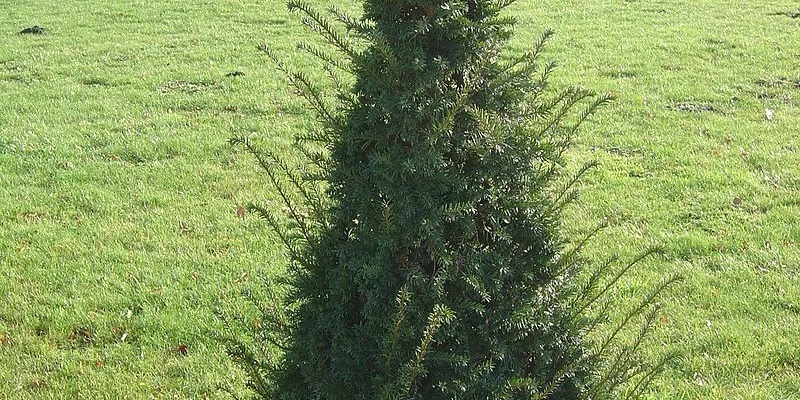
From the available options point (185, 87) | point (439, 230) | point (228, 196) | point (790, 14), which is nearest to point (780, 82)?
point (790, 14)

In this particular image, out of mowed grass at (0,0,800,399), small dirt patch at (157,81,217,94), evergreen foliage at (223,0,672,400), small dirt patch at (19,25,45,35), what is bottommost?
small dirt patch at (19,25,45,35)

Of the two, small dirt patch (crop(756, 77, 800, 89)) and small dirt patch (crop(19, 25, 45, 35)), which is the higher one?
small dirt patch (crop(756, 77, 800, 89))

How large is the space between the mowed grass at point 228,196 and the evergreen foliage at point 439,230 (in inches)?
96.3

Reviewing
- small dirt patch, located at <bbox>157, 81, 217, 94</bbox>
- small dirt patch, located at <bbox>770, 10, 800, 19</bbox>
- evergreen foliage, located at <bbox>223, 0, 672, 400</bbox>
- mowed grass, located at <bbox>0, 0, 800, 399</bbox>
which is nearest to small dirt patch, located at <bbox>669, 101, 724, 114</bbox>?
mowed grass, located at <bbox>0, 0, 800, 399</bbox>

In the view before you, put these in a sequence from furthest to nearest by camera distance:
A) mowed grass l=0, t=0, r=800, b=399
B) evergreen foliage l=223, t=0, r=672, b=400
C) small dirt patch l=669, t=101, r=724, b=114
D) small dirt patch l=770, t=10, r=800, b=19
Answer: small dirt patch l=770, t=10, r=800, b=19
small dirt patch l=669, t=101, r=724, b=114
mowed grass l=0, t=0, r=800, b=399
evergreen foliage l=223, t=0, r=672, b=400

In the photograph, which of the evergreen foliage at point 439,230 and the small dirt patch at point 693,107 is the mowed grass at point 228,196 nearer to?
the small dirt patch at point 693,107

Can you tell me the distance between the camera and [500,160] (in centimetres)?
287

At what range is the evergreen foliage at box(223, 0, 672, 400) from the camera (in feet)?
9.22

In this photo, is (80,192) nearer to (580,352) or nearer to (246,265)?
(246,265)

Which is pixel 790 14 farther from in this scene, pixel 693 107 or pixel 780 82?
pixel 693 107

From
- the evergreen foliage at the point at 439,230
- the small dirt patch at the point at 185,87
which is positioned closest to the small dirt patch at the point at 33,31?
the small dirt patch at the point at 185,87

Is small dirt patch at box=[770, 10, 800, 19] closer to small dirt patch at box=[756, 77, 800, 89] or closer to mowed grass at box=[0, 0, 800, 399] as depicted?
mowed grass at box=[0, 0, 800, 399]

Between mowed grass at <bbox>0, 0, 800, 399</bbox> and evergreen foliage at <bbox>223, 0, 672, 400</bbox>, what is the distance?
2.45m

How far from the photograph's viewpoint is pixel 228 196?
26.8 feet
